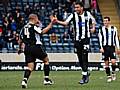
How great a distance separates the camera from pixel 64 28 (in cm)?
3225

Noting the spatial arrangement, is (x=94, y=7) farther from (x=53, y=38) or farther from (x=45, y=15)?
(x=53, y=38)

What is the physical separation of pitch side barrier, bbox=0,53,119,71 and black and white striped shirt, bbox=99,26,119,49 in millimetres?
9015

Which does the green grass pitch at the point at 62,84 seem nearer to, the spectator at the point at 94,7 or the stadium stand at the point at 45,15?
the stadium stand at the point at 45,15

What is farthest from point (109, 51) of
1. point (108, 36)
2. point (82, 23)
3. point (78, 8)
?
point (78, 8)

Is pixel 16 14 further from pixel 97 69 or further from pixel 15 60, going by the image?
pixel 97 69

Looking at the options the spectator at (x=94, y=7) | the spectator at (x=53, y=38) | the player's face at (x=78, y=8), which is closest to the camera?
the player's face at (x=78, y=8)

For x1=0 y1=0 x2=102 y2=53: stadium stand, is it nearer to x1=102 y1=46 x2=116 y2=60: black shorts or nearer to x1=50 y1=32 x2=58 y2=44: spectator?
x1=50 y1=32 x2=58 y2=44: spectator

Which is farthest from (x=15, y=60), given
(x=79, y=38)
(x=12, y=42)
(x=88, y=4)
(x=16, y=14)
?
(x=79, y=38)

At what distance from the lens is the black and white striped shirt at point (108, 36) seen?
58.4 ft

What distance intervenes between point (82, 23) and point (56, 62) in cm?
1160

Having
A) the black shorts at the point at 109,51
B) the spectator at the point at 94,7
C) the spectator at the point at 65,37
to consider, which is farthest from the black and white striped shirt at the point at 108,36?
the spectator at the point at 94,7

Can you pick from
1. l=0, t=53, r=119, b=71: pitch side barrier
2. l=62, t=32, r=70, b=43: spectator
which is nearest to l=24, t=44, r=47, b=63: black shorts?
l=0, t=53, r=119, b=71: pitch side barrier

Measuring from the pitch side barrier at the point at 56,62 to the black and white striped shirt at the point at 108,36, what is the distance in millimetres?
A: 9015

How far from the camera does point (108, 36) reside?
17.9 meters
